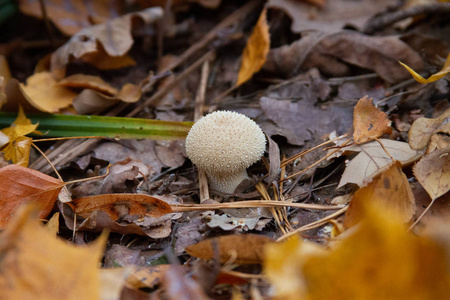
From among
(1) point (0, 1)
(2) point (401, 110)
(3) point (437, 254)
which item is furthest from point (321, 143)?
(1) point (0, 1)

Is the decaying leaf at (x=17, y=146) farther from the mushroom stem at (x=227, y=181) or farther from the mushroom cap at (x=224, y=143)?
the mushroom stem at (x=227, y=181)

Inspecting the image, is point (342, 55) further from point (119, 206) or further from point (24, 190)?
point (24, 190)

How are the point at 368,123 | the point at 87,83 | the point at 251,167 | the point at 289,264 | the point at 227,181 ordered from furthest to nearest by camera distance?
1. the point at 87,83
2. the point at 251,167
3. the point at 227,181
4. the point at 368,123
5. the point at 289,264

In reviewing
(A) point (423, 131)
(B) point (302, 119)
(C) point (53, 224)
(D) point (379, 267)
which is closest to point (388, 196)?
(D) point (379, 267)

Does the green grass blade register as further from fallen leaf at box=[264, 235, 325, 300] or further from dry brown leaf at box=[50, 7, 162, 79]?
fallen leaf at box=[264, 235, 325, 300]

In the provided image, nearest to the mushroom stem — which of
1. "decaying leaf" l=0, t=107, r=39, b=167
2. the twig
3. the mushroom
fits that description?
the mushroom
